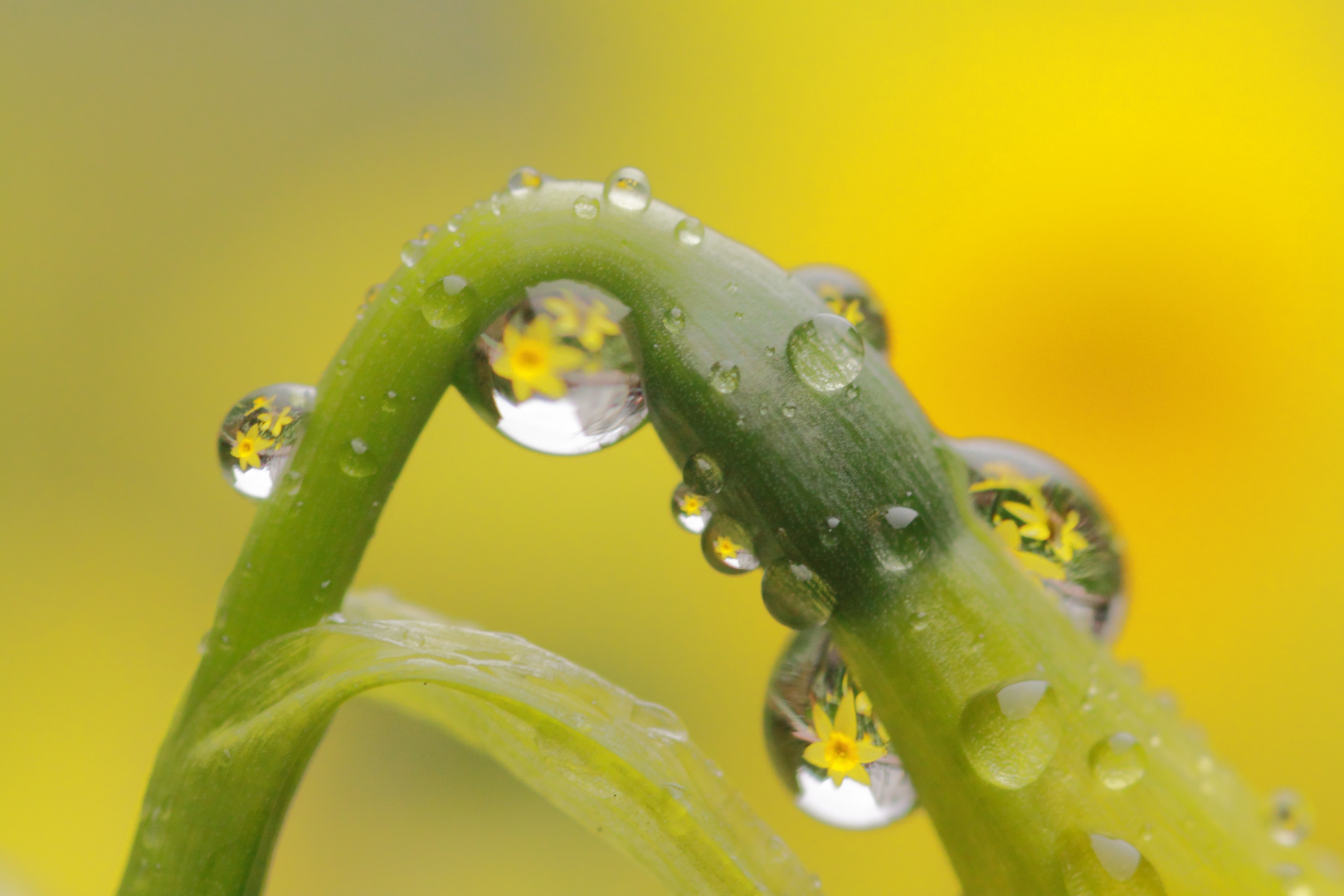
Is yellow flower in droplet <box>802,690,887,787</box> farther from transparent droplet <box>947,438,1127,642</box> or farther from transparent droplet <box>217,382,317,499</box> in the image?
transparent droplet <box>217,382,317,499</box>

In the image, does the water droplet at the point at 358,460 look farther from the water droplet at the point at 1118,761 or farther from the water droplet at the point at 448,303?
the water droplet at the point at 1118,761

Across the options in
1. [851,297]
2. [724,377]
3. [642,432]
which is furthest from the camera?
[642,432]

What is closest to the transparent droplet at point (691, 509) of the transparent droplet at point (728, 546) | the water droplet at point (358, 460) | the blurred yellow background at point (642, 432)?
the transparent droplet at point (728, 546)

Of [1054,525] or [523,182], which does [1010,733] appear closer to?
[1054,525]

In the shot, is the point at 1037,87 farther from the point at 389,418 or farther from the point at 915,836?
the point at 389,418

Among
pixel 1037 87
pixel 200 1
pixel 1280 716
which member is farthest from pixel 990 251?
pixel 200 1

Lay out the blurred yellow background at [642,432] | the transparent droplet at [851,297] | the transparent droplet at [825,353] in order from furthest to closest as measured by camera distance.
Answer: the blurred yellow background at [642,432], the transparent droplet at [851,297], the transparent droplet at [825,353]

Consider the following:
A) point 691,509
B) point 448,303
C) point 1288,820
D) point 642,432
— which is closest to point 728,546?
point 691,509
